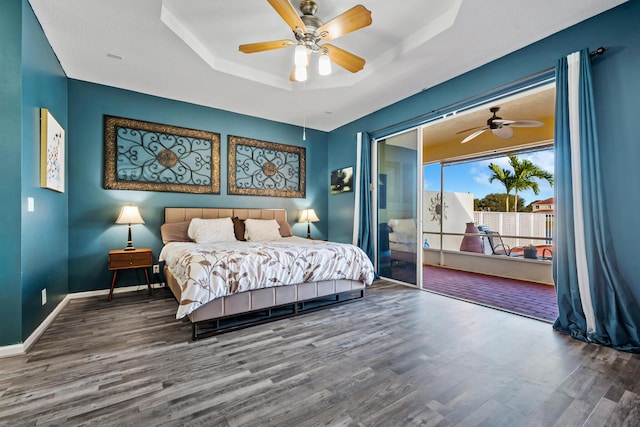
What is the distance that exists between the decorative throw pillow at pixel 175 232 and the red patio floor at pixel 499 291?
366 cm

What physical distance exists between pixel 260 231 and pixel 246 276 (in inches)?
66.6

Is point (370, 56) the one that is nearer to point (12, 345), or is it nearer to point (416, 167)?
point (416, 167)

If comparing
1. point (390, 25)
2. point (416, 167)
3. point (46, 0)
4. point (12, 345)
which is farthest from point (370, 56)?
point (12, 345)

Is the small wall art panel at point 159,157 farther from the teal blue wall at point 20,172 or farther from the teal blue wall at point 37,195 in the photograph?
the teal blue wall at point 20,172

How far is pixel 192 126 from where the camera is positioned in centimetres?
444

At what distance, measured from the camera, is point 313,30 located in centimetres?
245

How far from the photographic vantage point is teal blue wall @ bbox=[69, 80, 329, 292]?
3.65 m

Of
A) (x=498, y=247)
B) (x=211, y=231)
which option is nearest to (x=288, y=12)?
(x=211, y=231)

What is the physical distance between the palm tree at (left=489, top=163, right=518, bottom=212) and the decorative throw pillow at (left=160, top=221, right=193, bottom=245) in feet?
21.3

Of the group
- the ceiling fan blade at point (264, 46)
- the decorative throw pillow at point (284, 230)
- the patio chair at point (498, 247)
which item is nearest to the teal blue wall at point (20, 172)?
the ceiling fan blade at point (264, 46)

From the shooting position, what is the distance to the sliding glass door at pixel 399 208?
4195 mm

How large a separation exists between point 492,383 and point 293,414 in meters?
1.30

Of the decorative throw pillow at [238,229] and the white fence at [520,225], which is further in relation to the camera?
the white fence at [520,225]

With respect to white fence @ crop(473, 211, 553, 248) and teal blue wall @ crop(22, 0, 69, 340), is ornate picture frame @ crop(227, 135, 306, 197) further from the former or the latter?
white fence @ crop(473, 211, 553, 248)
